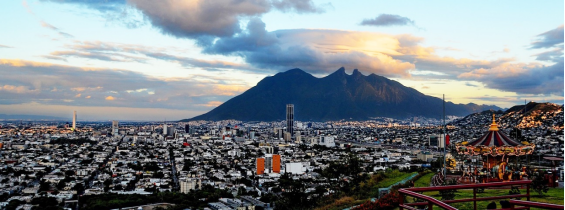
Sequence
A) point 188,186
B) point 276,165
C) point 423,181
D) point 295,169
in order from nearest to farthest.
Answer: point 423,181 → point 188,186 → point 295,169 → point 276,165

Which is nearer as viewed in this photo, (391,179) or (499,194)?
(499,194)

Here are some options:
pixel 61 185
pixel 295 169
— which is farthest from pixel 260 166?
pixel 61 185

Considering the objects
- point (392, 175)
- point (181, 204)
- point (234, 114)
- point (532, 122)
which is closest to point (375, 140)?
point (532, 122)

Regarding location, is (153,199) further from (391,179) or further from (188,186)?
(391,179)

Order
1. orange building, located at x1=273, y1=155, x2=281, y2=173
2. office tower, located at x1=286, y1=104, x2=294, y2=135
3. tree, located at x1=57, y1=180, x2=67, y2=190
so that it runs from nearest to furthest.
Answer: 1. tree, located at x1=57, y1=180, x2=67, y2=190
2. orange building, located at x1=273, y1=155, x2=281, y2=173
3. office tower, located at x1=286, y1=104, x2=294, y2=135

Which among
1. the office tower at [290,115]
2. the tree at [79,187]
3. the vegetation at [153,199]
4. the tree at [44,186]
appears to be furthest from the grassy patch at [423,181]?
the office tower at [290,115]

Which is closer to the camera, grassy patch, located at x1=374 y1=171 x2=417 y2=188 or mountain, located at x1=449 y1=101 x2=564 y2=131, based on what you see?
grassy patch, located at x1=374 y1=171 x2=417 y2=188

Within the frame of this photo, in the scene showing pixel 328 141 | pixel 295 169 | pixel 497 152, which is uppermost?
pixel 497 152

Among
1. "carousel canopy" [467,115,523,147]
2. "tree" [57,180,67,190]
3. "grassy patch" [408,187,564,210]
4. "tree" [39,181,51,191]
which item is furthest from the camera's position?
"tree" [57,180,67,190]

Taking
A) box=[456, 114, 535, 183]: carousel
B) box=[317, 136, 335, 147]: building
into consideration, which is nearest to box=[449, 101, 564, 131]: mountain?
box=[317, 136, 335, 147]: building

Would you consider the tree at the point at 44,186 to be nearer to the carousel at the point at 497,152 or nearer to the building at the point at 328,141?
the carousel at the point at 497,152

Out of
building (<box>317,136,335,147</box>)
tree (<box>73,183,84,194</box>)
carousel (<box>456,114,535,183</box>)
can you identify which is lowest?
tree (<box>73,183,84,194</box>)

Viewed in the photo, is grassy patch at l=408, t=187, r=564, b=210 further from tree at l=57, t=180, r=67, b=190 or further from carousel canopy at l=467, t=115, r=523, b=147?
tree at l=57, t=180, r=67, b=190
